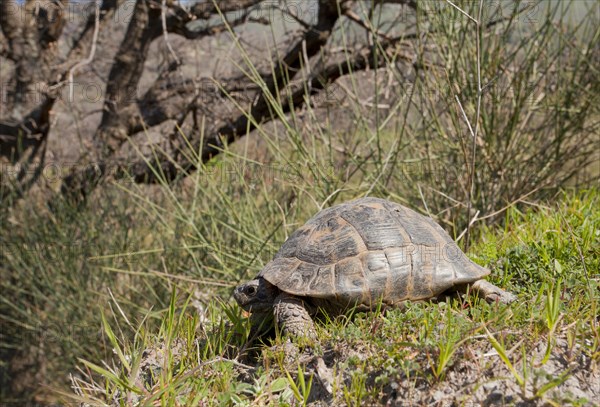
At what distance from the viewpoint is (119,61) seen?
7945 mm

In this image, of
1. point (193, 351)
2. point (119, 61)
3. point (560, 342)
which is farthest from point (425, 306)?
point (119, 61)

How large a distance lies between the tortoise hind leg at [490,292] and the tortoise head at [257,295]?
3.01 ft

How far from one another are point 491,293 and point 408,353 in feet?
2.27

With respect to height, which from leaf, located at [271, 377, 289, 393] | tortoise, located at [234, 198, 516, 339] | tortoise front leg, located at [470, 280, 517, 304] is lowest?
leaf, located at [271, 377, 289, 393]

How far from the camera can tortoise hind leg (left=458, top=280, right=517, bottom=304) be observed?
2.85 meters

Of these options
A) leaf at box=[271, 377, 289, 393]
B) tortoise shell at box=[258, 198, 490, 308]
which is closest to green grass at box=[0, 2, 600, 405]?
leaf at box=[271, 377, 289, 393]

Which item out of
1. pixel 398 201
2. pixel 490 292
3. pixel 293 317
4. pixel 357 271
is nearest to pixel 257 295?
pixel 293 317

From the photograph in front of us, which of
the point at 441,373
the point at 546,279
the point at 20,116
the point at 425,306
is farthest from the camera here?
the point at 20,116

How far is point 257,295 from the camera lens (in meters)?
2.96

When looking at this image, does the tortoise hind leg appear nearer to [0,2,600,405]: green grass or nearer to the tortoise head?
[0,2,600,405]: green grass

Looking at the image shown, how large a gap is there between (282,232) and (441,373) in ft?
9.66

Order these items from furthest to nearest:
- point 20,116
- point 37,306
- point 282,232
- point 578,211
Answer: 1. point 20,116
2. point 37,306
3. point 282,232
4. point 578,211

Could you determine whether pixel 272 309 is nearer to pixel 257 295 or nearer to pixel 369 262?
pixel 257 295

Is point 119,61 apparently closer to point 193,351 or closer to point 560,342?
point 193,351
